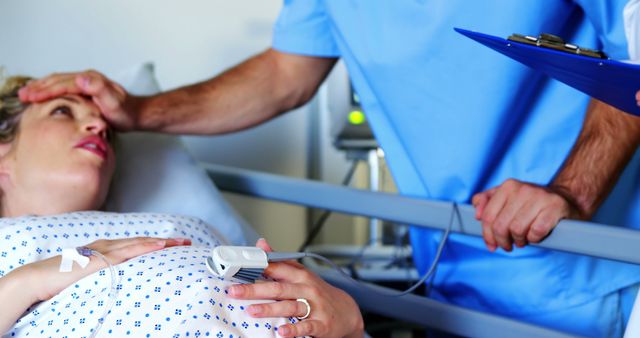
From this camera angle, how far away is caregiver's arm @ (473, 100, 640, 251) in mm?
1205

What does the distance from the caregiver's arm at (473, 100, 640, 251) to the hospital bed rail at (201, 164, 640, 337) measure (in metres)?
0.04

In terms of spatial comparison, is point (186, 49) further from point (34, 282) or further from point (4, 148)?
point (34, 282)

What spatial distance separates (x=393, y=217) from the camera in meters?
1.44

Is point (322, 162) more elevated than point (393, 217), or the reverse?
point (393, 217)

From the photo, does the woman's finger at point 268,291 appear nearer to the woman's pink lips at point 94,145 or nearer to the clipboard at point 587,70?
the clipboard at point 587,70

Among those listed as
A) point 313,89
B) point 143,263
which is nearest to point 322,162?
point 313,89

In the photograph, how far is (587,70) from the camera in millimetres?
771

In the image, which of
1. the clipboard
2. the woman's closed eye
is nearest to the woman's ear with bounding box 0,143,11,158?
A: the woman's closed eye

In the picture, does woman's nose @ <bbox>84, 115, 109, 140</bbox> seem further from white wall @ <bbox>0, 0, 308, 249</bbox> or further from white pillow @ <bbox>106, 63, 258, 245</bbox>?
white wall @ <bbox>0, 0, 308, 249</bbox>

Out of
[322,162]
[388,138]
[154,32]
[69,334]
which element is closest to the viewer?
[69,334]

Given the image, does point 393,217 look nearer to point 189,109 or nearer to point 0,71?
point 189,109

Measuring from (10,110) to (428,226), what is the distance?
803 millimetres

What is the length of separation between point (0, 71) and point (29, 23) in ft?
0.76

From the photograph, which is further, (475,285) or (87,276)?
(475,285)
